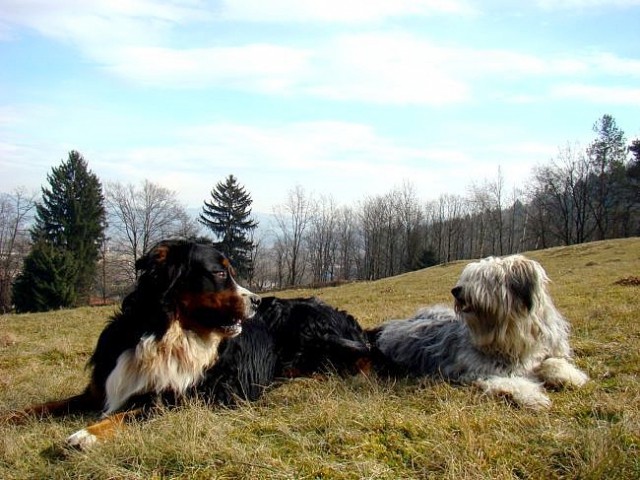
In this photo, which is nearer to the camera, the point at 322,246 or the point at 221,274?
the point at 221,274

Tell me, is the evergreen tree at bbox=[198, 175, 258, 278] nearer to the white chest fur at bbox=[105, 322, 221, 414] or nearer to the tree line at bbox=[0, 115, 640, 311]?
the tree line at bbox=[0, 115, 640, 311]

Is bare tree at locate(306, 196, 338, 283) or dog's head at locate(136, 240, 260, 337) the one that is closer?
dog's head at locate(136, 240, 260, 337)

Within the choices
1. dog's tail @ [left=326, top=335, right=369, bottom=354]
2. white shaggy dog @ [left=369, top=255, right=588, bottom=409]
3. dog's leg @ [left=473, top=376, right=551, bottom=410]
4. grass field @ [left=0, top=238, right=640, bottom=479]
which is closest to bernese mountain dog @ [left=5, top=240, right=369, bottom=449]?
grass field @ [left=0, top=238, right=640, bottom=479]

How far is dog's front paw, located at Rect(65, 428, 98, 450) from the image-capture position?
11.4ft

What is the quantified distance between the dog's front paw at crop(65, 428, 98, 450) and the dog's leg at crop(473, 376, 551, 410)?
10.4 ft

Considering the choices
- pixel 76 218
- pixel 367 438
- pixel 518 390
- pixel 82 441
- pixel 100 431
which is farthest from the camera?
pixel 76 218

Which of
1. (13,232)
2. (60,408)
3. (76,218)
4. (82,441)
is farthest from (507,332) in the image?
(13,232)

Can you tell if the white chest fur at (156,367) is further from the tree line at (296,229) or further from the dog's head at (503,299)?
the tree line at (296,229)

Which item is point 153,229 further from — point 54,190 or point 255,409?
point 255,409

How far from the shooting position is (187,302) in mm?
4598

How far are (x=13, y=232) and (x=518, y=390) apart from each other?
67.3m

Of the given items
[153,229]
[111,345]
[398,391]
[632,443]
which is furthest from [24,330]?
[153,229]

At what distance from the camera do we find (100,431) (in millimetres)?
3730

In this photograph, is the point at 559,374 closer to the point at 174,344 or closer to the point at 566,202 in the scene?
the point at 174,344
